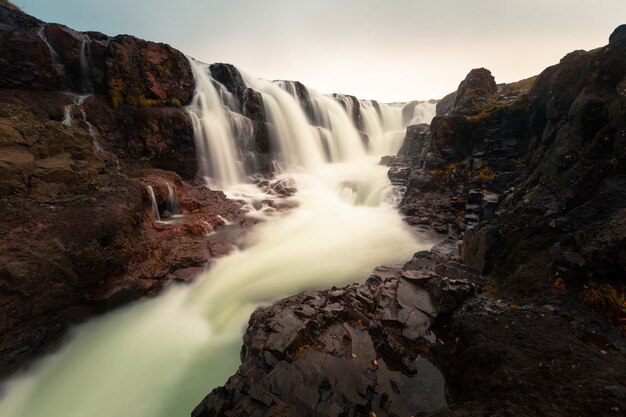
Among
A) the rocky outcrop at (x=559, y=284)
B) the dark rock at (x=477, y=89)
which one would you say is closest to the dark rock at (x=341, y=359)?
the rocky outcrop at (x=559, y=284)

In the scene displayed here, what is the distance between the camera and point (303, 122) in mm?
28078

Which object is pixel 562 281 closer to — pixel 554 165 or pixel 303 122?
pixel 554 165

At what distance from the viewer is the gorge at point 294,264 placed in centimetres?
410

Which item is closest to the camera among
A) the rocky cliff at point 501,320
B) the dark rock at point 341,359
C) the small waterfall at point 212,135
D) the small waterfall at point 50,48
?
the rocky cliff at point 501,320

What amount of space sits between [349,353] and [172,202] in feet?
41.4

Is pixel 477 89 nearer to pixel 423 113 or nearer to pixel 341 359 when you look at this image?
pixel 341 359

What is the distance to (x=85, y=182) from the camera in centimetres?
973

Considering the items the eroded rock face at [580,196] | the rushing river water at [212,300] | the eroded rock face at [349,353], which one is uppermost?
the eroded rock face at [580,196]

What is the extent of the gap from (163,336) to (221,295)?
6.59ft

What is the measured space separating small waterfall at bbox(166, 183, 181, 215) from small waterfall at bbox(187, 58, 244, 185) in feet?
17.5

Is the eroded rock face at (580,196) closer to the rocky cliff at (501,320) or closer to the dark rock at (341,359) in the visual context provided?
the rocky cliff at (501,320)

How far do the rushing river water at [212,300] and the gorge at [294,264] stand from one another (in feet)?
0.23

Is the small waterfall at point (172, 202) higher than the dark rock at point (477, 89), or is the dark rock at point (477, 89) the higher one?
the dark rock at point (477, 89)

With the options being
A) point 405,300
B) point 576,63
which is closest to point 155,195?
point 405,300
